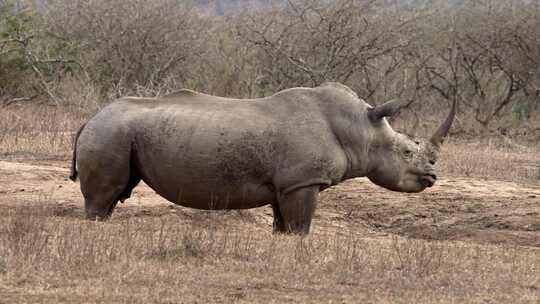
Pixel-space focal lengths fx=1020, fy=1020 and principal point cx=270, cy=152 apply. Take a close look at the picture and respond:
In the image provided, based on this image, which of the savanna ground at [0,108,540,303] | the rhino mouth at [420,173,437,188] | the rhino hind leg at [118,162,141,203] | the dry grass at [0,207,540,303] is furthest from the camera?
the rhino mouth at [420,173,437,188]

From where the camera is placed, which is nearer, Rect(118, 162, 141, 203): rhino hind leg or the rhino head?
Rect(118, 162, 141, 203): rhino hind leg

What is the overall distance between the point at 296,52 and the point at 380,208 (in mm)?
12552

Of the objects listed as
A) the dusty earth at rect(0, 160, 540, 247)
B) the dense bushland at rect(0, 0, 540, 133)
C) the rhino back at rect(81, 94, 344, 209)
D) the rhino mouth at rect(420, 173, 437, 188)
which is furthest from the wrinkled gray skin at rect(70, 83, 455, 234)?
the dense bushland at rect(0, 0, 540, 133)

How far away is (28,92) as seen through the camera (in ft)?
86.9

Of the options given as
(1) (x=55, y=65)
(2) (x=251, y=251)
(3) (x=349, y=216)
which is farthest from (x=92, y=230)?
(1) (x=55, y=65)

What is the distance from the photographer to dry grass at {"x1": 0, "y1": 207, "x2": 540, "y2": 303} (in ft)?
21.7

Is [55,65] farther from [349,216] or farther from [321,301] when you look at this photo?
[321,301]

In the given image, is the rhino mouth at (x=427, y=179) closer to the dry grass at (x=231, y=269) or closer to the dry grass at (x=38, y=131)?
the dry grass at (x=231, y=269)

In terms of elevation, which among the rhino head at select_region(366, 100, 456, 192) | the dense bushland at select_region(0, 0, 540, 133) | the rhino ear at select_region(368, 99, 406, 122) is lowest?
the rhino head at select_region(366, 100, 456, 192)

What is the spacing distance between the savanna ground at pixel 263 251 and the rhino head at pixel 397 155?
0.84m

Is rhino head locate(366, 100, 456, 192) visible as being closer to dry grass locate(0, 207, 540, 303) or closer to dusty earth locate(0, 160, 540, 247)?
dusty earth locate(0, 160, 540, 247)

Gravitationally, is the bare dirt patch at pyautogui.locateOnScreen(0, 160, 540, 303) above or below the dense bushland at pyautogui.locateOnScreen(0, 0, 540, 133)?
below

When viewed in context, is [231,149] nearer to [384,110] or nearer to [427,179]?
[384,110]

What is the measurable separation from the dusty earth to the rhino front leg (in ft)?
3.72
